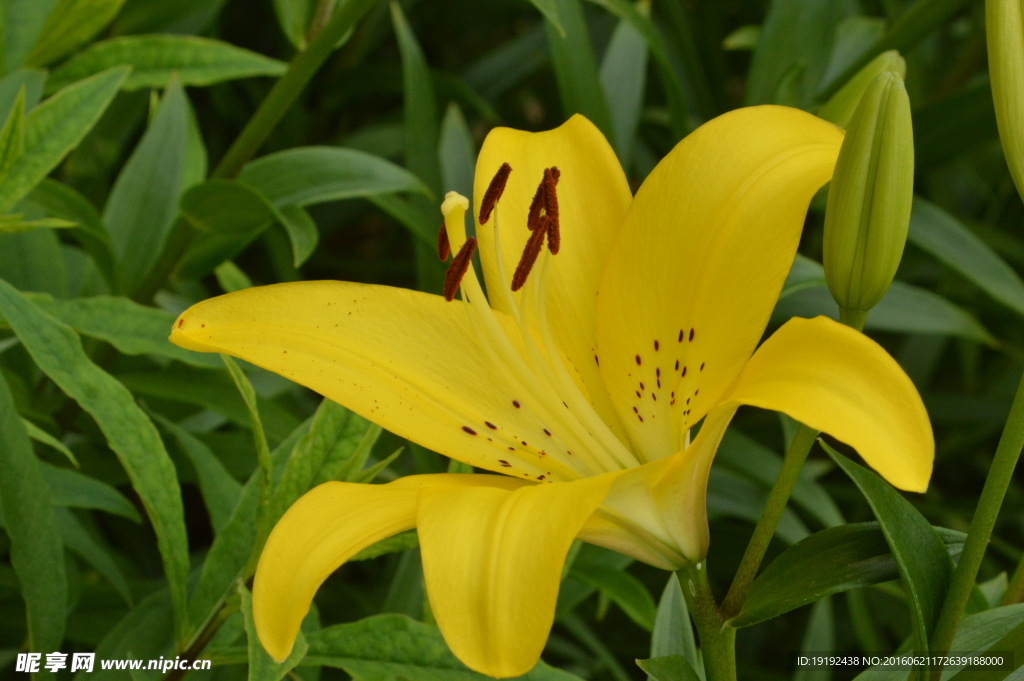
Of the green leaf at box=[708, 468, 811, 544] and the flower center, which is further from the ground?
the flower center

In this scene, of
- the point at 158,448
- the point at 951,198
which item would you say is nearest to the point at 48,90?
the point at 158,448

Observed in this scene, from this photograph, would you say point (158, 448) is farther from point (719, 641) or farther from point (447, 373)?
point (719, 641)

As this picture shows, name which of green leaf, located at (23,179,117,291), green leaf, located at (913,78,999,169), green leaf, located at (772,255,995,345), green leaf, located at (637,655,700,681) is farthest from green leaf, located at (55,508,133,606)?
green leaf, located at (913,78,999,169)

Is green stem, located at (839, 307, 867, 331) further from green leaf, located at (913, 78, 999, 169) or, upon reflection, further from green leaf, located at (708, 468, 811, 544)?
green leaf, located at (913, 78, 999, 169)

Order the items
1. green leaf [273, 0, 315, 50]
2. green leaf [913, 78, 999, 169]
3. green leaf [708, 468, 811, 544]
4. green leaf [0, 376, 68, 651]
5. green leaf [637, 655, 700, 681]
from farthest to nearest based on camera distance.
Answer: green leaf [913, 78, 999, 169] → green leaf [708, 468, 811, 544] → green leaf [273, 0, 315, 50] → green leaf [0, 376, 68, 651] → green leaf [637, 655, 700, 681]

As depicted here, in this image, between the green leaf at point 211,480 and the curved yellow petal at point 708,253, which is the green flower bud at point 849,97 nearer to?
the curved yellow petal at point 708,253

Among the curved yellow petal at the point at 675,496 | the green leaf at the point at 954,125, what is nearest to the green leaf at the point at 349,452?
the curved yellow petal at the point at 675,496

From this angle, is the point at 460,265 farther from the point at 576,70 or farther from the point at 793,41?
the point at 793,41

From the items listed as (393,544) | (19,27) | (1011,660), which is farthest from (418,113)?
(1011,660)
